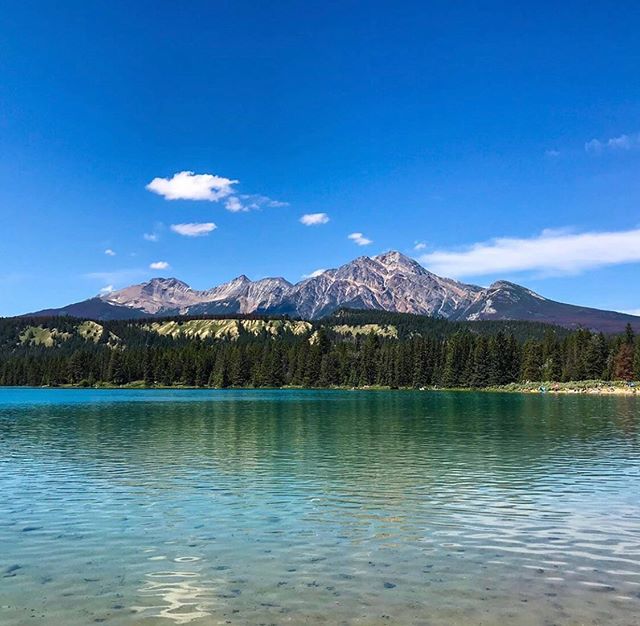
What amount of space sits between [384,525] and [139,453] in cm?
2795

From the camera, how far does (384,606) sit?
15125mm

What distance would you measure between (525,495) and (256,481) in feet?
46.5

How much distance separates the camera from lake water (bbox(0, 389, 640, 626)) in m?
15.3

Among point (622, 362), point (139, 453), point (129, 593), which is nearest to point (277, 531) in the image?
point (129, 593)

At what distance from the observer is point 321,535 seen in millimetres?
22266

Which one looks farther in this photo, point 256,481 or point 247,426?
point 247,426

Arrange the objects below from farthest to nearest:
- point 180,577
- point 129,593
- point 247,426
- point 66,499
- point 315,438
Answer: point 247,426 < point 315,438 < point 66,499 < point 180,577 < point 129,593

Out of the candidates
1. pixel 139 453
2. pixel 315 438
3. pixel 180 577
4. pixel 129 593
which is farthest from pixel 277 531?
pixel 315 438

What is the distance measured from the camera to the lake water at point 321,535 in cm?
1527

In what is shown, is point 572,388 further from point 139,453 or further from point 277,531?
point 277,531

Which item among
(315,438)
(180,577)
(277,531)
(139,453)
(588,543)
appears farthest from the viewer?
(315,438)

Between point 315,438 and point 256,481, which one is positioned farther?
point 315,438

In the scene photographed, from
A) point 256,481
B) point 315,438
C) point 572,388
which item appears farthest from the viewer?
point 572,388

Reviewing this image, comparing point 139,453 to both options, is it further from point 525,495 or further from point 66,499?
point 525,495
